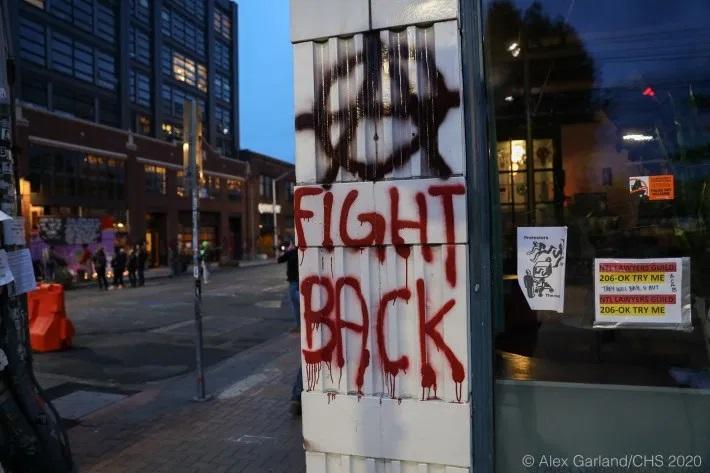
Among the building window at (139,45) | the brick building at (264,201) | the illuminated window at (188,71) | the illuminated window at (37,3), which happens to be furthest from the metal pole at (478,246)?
the brick building at (264,201)

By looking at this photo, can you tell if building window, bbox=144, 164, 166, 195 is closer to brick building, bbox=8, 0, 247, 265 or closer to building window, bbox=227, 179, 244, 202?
brick building, bbox=8, 0, 247, 265

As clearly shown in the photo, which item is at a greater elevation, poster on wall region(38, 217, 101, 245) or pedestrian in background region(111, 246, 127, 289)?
poster on wall region(38, 217, 101, 245)

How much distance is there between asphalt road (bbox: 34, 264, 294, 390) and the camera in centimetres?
855

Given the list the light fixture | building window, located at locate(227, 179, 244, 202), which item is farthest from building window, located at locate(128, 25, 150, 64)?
the light fixture

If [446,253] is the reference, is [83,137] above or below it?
above

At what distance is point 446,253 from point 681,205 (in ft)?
3.86

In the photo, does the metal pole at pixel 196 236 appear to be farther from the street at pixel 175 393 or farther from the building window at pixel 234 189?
the building window at pixel 234 189

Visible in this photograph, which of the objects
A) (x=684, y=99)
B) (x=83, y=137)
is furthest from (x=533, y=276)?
(x=83, y=137)

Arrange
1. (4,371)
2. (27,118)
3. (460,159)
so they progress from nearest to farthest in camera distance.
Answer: (460,159), (4,371), (27,118)

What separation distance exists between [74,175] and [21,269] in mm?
30944

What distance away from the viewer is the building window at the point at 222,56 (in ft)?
174

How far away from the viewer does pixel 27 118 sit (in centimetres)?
2894

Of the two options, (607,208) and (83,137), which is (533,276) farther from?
(83,137)

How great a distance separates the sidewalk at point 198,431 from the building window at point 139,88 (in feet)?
124
